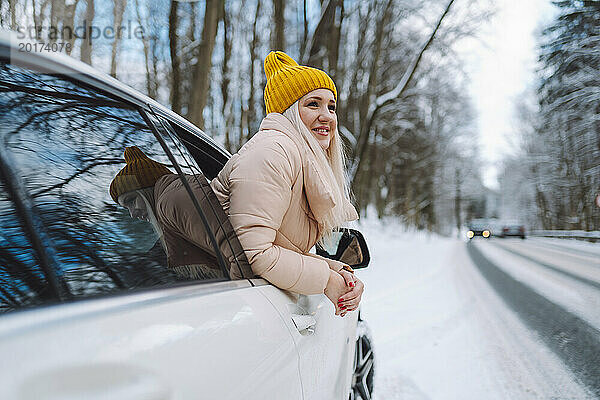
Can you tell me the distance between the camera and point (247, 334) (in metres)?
1.32

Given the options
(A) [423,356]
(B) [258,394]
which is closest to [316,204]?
(B) [258,394]

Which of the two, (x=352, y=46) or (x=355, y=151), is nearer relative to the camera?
(x=355, y=151)

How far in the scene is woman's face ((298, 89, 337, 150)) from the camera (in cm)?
230

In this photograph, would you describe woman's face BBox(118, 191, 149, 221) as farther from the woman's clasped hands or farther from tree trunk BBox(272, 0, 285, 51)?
tree trunk BBox(272, 0, 285, 51)

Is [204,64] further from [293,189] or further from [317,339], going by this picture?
[317,339]

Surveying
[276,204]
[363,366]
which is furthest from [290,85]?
[363,366]

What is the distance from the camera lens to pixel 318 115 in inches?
90.9

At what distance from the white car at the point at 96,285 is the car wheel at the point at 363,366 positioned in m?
1.29

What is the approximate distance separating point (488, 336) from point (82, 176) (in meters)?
4.71

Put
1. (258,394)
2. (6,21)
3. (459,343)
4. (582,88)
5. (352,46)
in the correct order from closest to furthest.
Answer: (258,394) → (459,343) → (6,21) → (582,88) → (352,46)

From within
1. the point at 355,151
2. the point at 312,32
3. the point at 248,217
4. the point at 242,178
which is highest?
the point at 312,32

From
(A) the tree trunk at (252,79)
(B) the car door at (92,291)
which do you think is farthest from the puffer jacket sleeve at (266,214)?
(A) the tree trunk at (252,79)

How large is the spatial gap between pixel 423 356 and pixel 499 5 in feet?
36.5

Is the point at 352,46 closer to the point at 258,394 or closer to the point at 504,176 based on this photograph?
the point at 258,394
